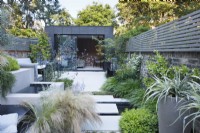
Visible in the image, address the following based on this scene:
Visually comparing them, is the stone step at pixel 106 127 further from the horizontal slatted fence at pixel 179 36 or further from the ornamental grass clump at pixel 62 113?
the horizontal slatted fence at pixel 179 36

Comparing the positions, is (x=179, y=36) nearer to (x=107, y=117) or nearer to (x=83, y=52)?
(x=107, y=117)

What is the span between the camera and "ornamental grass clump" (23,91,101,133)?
3115 millimetres

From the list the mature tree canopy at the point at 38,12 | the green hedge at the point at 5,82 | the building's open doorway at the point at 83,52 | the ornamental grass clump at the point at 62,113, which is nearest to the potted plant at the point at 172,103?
the ornamental grass clump at the point at 62,113

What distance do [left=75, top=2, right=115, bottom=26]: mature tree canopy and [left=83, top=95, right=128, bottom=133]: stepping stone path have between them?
20.6 metres

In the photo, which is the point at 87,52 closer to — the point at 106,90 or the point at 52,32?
the point at 52,32

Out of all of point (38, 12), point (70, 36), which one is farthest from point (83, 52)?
point (38, 12)

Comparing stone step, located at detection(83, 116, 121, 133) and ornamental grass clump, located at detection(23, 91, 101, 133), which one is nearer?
Result: ornamental grass clump, located at detection(23, 91, 101, 133)

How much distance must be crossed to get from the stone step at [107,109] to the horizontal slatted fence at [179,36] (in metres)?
1.51

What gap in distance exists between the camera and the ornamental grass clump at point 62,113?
312cm

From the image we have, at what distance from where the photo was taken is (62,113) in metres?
3.23

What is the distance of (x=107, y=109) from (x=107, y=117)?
546 millimetres

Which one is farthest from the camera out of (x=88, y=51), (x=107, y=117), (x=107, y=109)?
(x=88, y=51)

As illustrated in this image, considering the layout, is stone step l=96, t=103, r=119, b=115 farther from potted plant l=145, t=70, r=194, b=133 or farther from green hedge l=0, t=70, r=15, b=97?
potted plant l=145, t=70, r=194, b=133

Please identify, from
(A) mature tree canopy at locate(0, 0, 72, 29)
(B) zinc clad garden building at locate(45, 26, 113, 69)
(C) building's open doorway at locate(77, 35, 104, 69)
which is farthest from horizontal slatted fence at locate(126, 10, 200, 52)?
(A) mature tree canopy at locate(0, 0, 72, 29)
